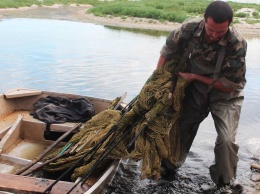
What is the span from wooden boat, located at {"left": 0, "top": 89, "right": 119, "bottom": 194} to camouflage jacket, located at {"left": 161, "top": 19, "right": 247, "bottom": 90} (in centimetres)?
166

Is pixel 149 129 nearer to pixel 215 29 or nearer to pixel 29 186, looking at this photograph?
pixel 215 29

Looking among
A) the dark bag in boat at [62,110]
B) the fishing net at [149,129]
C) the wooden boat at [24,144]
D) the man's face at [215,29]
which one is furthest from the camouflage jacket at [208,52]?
the dark bag in boat at [62,110]

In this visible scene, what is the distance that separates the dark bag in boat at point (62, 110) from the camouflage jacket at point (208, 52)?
2217 mm

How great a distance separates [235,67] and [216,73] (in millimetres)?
233

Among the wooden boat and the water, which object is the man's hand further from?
the water

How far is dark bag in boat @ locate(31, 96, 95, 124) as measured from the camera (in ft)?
22.0

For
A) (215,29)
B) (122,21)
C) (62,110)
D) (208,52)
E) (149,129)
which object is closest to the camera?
(215,29)

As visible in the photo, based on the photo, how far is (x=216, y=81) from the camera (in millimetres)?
4863

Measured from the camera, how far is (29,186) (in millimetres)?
4363

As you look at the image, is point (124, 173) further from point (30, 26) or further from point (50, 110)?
point (30, 26)

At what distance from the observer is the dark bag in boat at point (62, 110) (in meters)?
6.71

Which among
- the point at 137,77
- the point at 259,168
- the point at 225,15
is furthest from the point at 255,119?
the point at 225,15

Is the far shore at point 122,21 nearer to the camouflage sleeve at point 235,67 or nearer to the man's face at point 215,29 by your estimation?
the camouflage sleeve at point 235,67

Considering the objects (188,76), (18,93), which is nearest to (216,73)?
(188,76)
